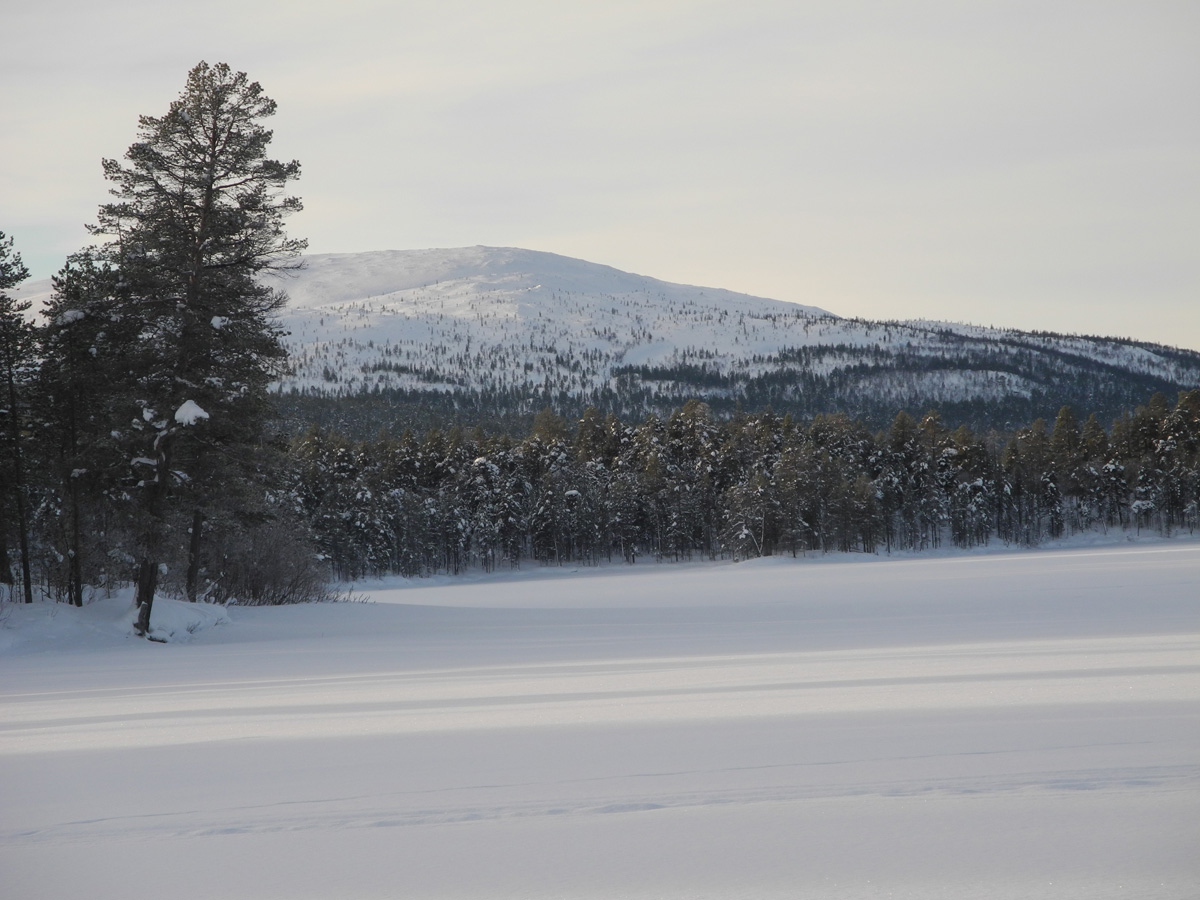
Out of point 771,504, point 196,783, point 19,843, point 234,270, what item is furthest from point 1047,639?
point 771,504

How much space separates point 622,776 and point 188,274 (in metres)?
17.1

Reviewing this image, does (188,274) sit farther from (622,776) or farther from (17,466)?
(622,776)

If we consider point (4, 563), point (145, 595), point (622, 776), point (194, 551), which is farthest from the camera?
point (194, 551)

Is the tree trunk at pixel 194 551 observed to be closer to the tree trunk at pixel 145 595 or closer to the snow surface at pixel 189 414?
the tree trunk at pixel 145 595

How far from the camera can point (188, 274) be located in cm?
1903

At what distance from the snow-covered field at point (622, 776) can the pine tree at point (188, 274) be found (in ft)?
19.8


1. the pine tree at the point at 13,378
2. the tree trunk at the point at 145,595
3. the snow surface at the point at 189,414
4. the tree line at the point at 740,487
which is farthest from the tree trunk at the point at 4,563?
the tree line at the point at 740,487

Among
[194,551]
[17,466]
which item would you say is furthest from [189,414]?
[194,551]

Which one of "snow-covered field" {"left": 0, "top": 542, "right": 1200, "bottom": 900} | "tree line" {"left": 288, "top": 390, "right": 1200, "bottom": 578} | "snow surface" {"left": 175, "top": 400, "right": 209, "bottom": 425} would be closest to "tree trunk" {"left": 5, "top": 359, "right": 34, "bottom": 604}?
"snow surface" {"left": 175, "top": 400, "right": 209, "bottom": 425}

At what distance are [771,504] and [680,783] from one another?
68.8 m

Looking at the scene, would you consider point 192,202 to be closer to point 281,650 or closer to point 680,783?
point 281,650

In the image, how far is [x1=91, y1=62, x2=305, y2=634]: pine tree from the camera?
1873 cm

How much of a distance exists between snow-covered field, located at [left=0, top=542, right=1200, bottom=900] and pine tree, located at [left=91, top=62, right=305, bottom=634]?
237 inches

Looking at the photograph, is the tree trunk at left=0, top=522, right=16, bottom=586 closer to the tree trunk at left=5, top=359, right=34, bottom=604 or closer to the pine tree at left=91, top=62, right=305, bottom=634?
the tree trunk at left=5, top=359, right=34, bottom=604
